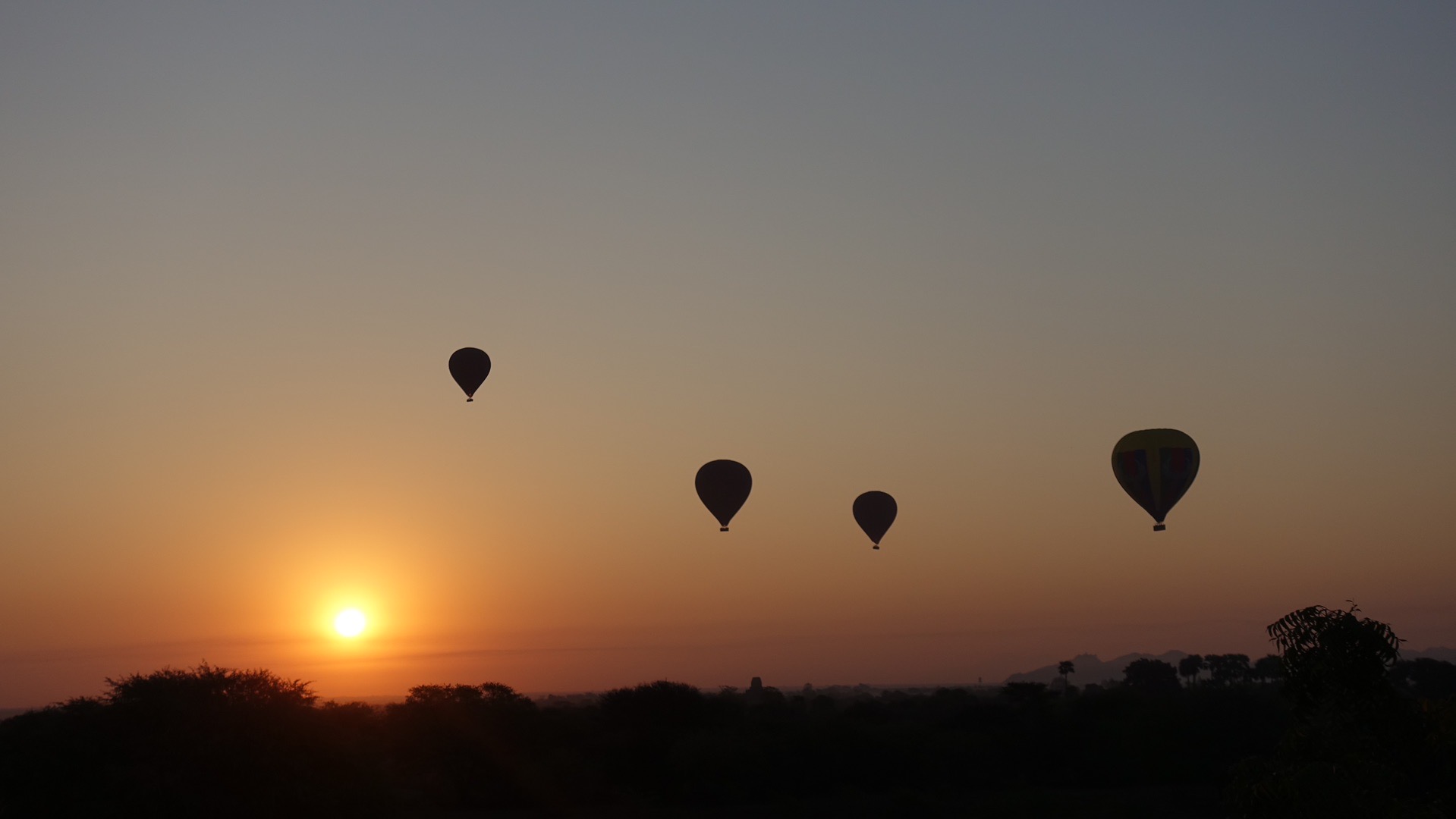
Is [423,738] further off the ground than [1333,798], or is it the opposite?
[423,738]

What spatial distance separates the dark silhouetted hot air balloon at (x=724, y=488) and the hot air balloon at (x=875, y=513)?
291 inches

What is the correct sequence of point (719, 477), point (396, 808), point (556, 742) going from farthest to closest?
1. point (719, 477)
2. point (556, 742)
3. point (396, 808)

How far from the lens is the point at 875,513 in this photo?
207ft

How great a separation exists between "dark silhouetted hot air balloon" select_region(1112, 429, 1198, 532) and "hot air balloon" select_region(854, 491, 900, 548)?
46.9 feet

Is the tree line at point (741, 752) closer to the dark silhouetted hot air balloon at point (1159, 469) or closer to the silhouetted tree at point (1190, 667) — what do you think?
the dark silhouetted hot air balloon at point (1159, 469)

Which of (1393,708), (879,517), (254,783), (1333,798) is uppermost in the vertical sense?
(879,517)

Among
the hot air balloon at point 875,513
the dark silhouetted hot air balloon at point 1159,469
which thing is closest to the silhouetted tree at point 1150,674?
the hot air balloon at point 875,513

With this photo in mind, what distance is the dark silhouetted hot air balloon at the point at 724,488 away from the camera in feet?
190

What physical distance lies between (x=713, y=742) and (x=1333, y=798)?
3962cm

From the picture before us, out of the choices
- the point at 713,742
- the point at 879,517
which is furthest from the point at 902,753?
the point at 879,517

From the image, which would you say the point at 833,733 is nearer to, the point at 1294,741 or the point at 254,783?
the point at 254,783

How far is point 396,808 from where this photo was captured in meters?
30.2

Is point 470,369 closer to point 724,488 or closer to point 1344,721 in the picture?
point 724,488

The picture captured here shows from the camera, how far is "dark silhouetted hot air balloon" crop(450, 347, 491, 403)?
53.8 metres
